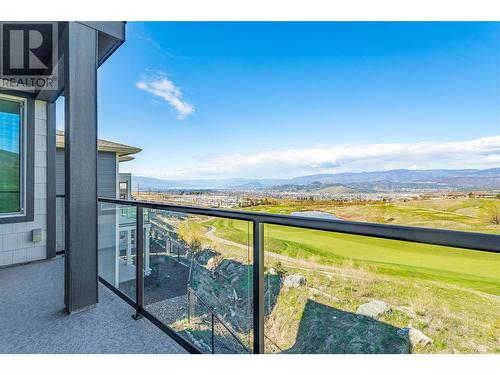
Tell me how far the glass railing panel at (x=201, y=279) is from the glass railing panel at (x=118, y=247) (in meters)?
0.26

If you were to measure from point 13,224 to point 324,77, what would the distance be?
12.6 meters

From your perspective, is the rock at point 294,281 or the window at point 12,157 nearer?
the rock at point 294,281

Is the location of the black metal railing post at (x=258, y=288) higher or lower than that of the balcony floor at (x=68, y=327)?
higher

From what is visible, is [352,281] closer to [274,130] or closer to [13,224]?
[13,224]

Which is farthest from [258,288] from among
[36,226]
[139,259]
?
[36,226]

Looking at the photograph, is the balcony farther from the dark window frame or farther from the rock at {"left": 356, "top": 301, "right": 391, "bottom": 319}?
the dark window frame

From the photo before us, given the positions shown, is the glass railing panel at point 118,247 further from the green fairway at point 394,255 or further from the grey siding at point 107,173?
the grey siding at point 107,173

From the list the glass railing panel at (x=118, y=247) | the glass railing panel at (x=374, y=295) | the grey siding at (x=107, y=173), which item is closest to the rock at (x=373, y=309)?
the glass railing panel at (x=374, y=295)

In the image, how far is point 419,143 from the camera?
11672 mm

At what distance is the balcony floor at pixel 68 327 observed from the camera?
1.92 metres

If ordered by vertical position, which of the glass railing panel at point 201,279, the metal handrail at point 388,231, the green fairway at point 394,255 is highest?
the metal handrail at point 388,231

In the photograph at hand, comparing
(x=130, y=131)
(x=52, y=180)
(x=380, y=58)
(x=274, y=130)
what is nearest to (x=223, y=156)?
(x=274, y=130)

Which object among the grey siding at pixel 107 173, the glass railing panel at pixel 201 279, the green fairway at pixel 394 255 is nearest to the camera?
the green fairway at pixel 394 255

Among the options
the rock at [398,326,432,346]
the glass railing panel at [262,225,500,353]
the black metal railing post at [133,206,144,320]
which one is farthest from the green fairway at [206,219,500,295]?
the black metal railing post at [133,206,144,320]
